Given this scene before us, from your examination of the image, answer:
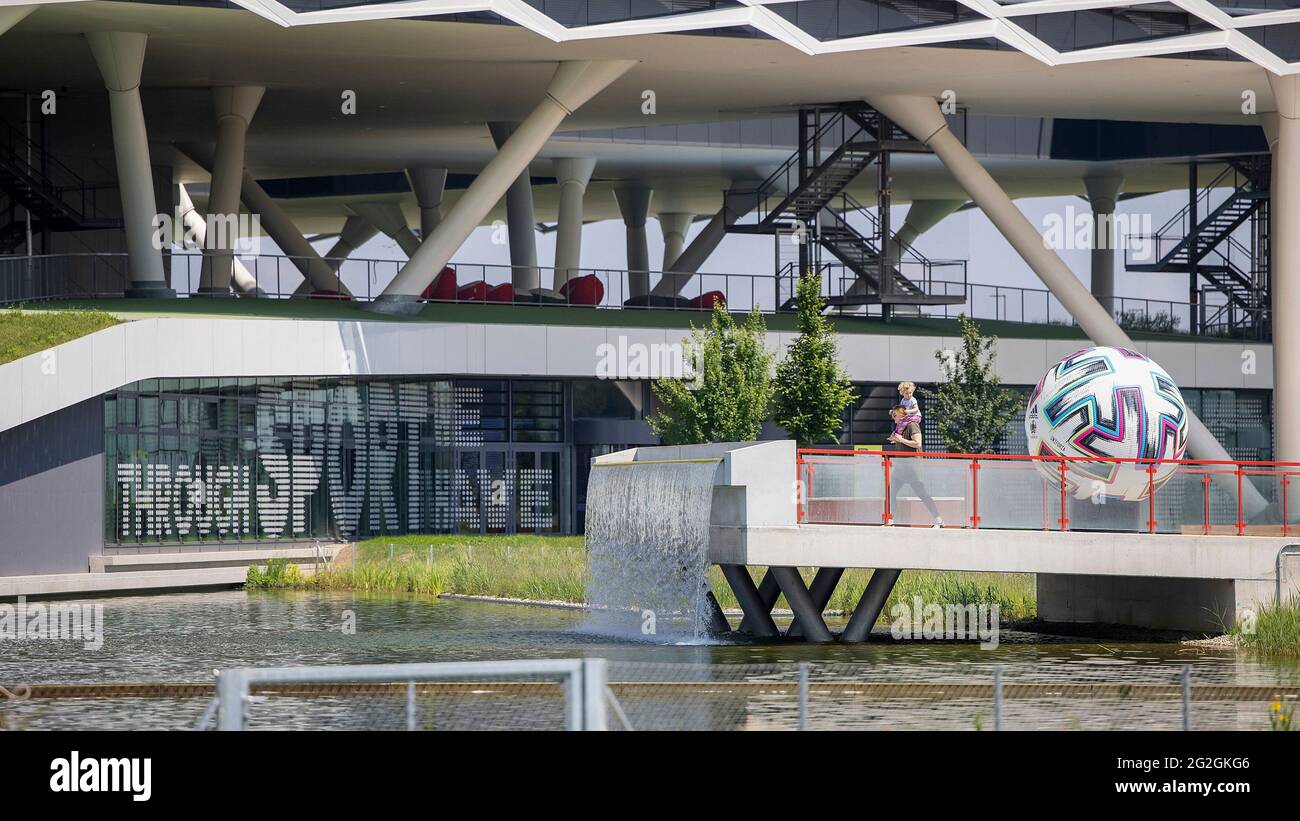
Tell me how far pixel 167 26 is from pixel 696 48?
10522mm

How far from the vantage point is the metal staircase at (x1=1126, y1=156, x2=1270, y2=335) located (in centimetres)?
5256

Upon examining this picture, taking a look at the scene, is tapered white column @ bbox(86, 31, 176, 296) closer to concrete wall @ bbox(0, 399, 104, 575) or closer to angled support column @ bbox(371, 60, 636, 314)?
angled support column @ bbox(371, 60, 636, 314)

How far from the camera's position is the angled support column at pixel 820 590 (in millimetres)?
22312

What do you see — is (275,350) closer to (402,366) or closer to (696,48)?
(402,366)

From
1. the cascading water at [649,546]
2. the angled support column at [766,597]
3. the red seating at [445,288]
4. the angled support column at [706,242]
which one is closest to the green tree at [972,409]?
the angled support column at [706,242]

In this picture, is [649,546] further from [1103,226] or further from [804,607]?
[1103,226]

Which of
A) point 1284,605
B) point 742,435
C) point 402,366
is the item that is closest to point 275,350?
point 402,366

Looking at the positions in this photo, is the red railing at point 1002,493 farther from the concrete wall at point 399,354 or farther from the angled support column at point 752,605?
the concrete wall at point 399,354

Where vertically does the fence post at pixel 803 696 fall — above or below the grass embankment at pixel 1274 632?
above

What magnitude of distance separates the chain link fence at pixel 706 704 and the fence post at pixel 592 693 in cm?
53

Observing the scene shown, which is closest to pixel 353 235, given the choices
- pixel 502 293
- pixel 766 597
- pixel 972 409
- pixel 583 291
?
pixel 583 291

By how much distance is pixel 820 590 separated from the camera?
2264 cm

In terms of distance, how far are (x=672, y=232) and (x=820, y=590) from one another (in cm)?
5079
